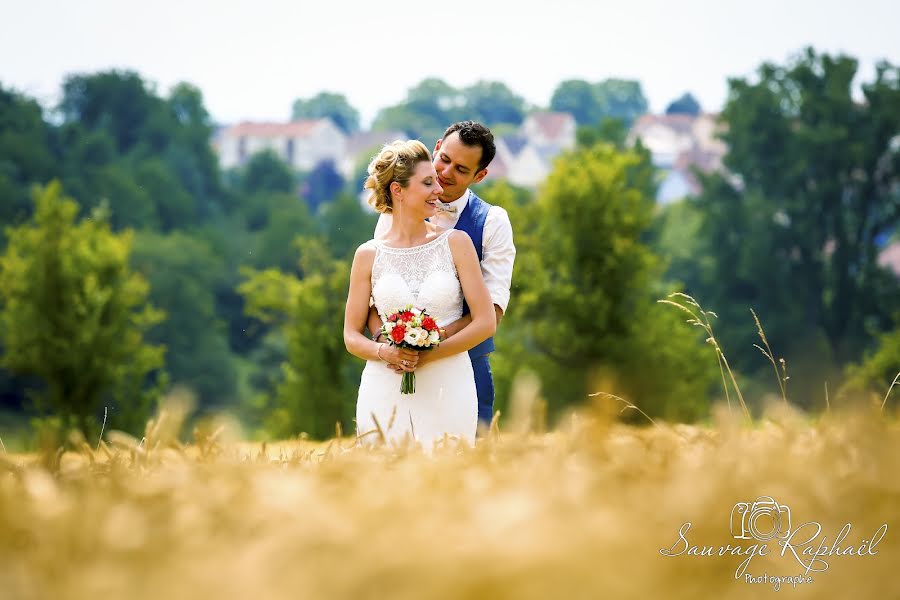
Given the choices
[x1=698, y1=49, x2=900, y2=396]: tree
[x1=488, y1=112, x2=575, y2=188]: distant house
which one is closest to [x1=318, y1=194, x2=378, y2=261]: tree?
[x1=698, y1=49, x2=900, y2=396]: tree

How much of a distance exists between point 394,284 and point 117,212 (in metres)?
58.6

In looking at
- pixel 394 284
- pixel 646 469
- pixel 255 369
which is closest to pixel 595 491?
pixel 646 469

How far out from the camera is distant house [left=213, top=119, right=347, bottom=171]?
13425cm

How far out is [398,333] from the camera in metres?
5.20

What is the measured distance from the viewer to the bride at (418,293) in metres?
5.46

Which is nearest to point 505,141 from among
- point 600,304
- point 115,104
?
point 115,104

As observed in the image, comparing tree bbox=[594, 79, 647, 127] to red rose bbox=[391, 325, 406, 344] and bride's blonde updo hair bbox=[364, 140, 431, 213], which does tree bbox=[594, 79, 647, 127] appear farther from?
red rose bbox=[391, 325, 406, 344]

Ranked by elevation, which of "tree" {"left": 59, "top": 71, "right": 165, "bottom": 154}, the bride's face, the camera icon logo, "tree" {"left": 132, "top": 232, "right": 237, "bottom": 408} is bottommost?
"tree" {"left": 132, "top": 232, "right": 237, "bottom": 408}

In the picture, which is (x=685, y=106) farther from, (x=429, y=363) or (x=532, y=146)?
(x=429, y=363)

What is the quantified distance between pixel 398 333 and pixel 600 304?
975 inches

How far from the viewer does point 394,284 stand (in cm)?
557

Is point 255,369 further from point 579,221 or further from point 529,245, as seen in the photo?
point 579,221

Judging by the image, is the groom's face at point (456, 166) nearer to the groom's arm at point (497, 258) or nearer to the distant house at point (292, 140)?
the groom's arm at point (497, 258)

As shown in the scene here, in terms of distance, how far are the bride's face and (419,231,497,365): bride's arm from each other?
0.72 feet
